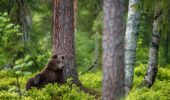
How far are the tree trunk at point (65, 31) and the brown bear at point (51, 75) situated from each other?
2.56 ft

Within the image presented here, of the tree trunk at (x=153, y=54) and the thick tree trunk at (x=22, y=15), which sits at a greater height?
the thick tree trunk at (x=22, y=15)

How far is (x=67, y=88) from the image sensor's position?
13.3 metres

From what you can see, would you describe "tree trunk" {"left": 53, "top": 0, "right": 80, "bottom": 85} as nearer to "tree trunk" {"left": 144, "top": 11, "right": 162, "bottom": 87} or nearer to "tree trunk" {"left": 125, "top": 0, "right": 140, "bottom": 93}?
"tree trunk" {"left": 125, "top": 0, "right": 140, "bottom": 93}

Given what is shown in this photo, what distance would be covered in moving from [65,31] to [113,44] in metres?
5.71

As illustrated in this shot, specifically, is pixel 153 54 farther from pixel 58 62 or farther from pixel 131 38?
pixel 58 62

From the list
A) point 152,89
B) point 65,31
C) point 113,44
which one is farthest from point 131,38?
point 113,44

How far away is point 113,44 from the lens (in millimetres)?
8805

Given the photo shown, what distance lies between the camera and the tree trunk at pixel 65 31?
14242mm

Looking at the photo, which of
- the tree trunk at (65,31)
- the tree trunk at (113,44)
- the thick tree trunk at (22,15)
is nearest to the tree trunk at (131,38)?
the tree trunk at (65,31)

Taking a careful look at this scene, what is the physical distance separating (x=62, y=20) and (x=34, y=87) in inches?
93.8

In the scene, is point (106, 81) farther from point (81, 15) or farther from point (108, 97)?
point (81, 15)

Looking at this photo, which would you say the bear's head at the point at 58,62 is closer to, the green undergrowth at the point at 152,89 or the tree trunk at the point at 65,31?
the tree trunk at the point at 65,31

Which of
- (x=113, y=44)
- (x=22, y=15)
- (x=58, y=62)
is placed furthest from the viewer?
(x=22, y=15)

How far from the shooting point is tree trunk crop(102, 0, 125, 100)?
347 inches
